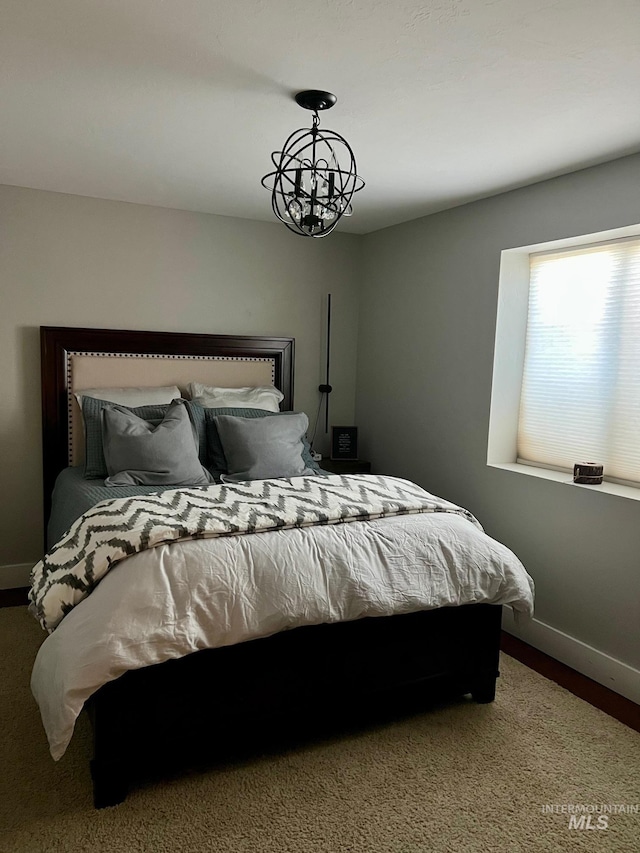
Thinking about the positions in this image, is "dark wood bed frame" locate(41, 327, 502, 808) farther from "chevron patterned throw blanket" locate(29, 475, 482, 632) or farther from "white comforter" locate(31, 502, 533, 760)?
"chevron patterned throw blanket" locate(29, 475, 482, 632)

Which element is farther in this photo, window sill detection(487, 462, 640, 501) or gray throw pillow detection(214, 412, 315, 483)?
gray throw pillow detection(214, 412, 315, 483)

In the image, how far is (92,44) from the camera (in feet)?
6.39

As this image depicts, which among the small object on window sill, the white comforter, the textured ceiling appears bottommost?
the white comforter

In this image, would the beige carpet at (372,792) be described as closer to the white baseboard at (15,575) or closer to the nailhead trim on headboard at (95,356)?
the white baseboard at (15,575)

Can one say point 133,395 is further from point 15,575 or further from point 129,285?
point 15,575

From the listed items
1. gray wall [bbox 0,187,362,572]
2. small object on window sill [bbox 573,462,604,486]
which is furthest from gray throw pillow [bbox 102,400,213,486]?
small object on window sill [bbox 573,462,604,486]

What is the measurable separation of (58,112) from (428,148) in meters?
1.53

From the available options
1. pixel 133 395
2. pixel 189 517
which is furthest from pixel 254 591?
pixel 133 395

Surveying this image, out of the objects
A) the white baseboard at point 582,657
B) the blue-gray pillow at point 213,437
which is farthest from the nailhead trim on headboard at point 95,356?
the white baseboard at point 582,657

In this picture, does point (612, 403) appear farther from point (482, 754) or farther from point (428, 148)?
point (482, 754)

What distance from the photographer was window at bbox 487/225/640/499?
3037 mm

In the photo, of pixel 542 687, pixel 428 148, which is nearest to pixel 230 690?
pixel 542 687

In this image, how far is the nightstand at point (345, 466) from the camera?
168 inches

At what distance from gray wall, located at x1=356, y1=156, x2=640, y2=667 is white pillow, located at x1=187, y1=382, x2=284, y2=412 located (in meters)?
0.83
